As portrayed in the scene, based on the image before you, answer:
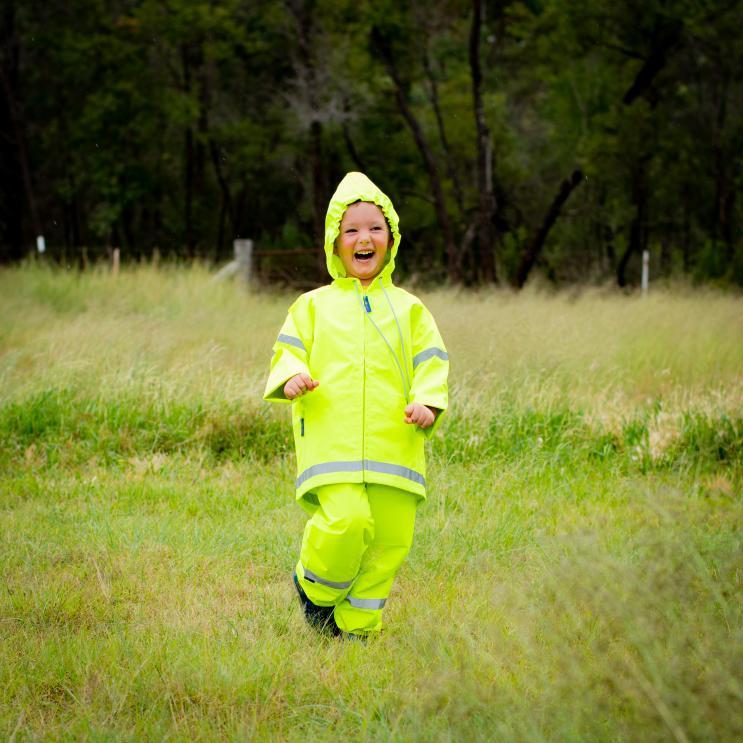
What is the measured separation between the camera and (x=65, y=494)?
5.46 m

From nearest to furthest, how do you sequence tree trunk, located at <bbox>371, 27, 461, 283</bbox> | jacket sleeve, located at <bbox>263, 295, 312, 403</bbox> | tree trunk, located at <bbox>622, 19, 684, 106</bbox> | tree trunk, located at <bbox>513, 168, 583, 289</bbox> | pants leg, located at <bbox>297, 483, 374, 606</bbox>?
pants leg, located at <bbox>297, 483, 374, 606</bbox> < jacket sleeve, located at <bbox>263, 295, 312, 403</bbox> < tree trunk, located at <bbox>622, 19, 684, 106</bbox> < tree trunk, located at <bbox>513, 168, 583, 289</bbox> < tree trunk, located at <bbox>371, 27, 461, 283</bbox>

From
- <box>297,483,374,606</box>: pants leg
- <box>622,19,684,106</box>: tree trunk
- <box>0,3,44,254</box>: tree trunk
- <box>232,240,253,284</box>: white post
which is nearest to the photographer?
<box>297,483,374,606</box>: pants leg

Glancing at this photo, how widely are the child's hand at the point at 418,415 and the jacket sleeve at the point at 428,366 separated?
0.04m

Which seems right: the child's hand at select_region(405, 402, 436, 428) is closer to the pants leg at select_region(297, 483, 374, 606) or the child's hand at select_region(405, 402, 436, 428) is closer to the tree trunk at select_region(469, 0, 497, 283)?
the pants leg at select_region(297, 483, 374, 606)

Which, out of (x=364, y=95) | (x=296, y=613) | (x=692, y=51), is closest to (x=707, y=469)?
(x=296, y=613)

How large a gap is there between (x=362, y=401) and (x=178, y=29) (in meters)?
24.0

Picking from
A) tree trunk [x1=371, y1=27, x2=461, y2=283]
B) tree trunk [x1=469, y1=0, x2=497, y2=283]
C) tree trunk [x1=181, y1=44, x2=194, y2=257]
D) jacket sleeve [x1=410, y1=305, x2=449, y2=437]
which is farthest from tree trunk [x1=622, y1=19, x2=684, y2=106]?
jacket sleeve [x1=410, y1=305, x2=449, y2=437]

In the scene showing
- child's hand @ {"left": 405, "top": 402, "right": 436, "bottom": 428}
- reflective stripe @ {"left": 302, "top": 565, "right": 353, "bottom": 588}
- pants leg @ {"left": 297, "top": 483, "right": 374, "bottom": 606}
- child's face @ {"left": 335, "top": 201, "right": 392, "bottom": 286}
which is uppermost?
child's face @ {"left": 335, "top": 201, "right": 392, "bottom": 286}

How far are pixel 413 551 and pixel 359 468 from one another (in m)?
1.32

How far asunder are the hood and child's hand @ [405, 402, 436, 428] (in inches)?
23.3

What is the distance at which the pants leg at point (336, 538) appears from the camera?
129 inches

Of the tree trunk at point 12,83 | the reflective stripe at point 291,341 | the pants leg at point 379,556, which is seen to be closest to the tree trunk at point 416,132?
the tree trunk at point 12,83

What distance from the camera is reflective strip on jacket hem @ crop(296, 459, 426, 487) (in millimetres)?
3316

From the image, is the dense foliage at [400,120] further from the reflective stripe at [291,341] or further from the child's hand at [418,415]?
the child's hand at [418,415]
